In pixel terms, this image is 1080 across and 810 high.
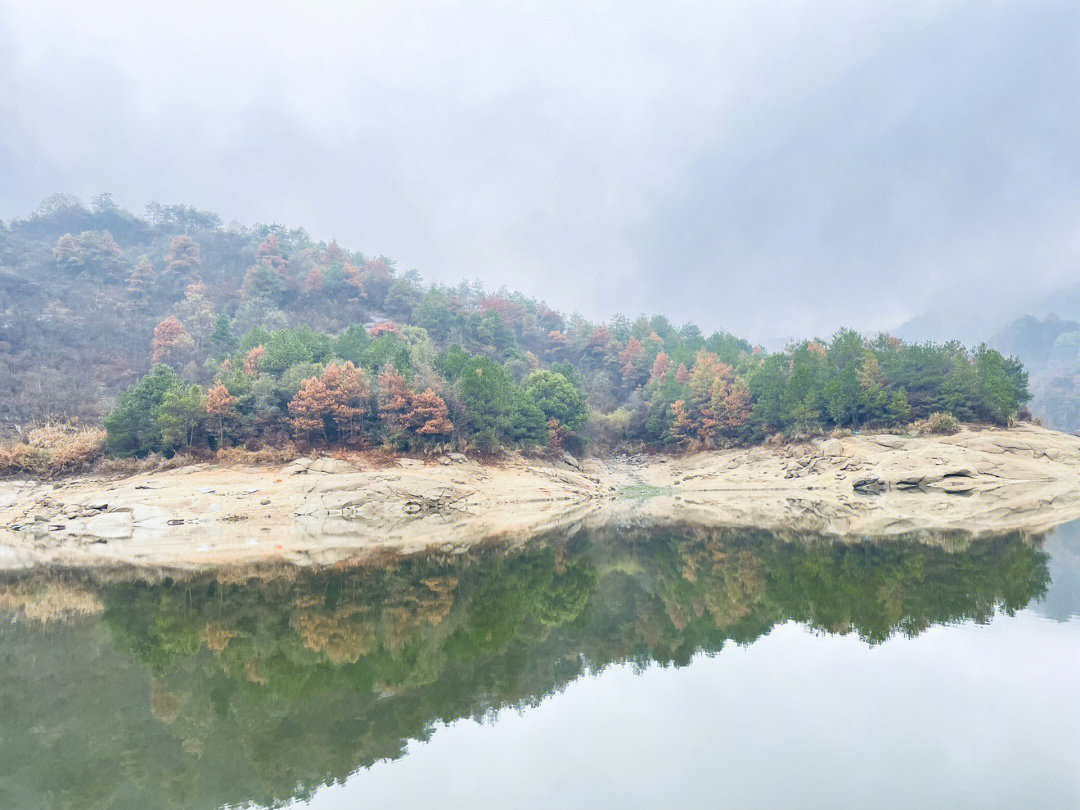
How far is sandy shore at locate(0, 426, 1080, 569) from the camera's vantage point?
2886cm

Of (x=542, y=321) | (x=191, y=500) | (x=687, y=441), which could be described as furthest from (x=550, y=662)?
(x=542, y=321)

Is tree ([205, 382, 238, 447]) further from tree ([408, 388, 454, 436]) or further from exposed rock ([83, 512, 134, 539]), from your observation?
tree ([408, 388, 454, 436])

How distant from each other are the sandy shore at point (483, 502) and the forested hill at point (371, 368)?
15.9 feet

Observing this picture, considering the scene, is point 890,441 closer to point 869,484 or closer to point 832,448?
point 832,448

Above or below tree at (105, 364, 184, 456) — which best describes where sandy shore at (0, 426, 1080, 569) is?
below

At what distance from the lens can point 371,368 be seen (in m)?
55.9

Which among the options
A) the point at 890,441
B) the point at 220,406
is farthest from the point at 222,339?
the point at 890,441

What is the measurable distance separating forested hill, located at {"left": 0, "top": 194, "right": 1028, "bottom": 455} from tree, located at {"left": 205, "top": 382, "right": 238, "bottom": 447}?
0.14 meters

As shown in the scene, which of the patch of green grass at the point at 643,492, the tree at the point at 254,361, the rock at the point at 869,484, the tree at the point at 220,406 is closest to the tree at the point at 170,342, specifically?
the tree at the point at 254,361

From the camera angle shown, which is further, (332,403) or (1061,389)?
(1061,389)

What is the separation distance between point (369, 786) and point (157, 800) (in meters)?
2.75

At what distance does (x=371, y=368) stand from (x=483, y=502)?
860 inches

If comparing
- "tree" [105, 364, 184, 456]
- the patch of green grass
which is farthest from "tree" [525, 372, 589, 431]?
"tree" [105, 364, 184, 456]

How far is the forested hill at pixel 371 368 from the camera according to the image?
4612 centimetres
